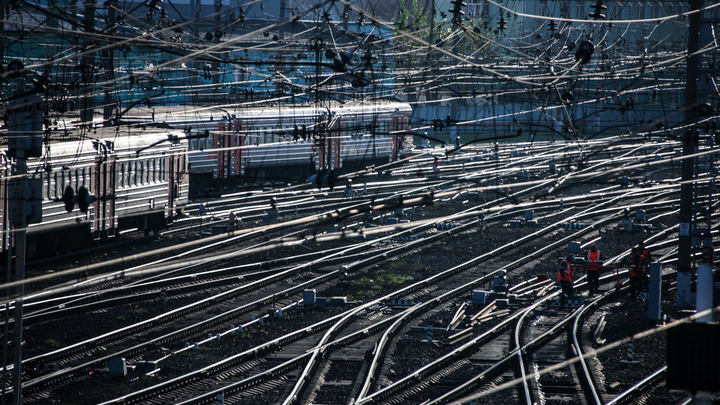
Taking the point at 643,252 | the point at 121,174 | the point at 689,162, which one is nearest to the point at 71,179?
the point at 121,174

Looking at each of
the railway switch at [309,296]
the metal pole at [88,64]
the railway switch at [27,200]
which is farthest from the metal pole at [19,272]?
the metal pole at [88,64]

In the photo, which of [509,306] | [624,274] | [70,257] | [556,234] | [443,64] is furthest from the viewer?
[443,64]

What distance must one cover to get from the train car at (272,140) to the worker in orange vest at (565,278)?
7.80 metres

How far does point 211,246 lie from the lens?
1767 centimetres

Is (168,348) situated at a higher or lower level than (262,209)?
lower

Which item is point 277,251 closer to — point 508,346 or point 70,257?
point 70,257

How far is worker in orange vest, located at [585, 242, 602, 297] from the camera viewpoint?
50.7 ft

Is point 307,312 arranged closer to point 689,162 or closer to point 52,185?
point 52,185

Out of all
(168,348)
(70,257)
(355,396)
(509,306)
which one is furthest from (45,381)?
(509,306)

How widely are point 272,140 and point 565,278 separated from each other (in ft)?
45.2

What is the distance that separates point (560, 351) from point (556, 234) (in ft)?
30.7

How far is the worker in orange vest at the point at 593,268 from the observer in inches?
609

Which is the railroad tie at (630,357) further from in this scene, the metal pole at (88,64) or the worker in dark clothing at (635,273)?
the metal pole at (88,64)

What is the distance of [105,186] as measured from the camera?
16.7 meters
